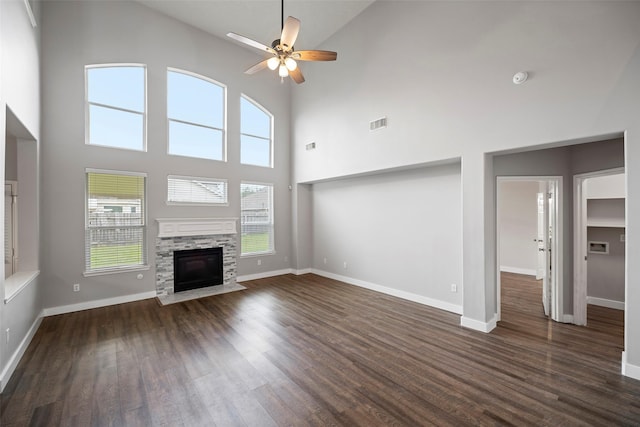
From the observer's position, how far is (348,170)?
222 inches

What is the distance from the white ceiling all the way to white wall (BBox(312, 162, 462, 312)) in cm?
342

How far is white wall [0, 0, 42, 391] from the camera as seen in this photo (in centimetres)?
250

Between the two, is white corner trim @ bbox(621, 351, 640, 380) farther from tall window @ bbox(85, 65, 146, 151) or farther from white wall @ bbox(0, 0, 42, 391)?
tall window @ bbox(85, 65, 146, 151)

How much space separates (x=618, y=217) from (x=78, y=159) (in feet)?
29.7

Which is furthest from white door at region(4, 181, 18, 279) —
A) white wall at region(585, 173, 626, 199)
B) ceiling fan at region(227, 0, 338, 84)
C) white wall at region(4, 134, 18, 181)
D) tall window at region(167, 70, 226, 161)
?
white wall at region(585, 173, 626, 199)

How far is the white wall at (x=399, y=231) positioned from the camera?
4430 mm

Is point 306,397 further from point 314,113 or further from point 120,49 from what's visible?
point 120,49

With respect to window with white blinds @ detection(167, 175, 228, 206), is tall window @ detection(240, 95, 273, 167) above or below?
above

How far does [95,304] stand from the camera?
461 cm

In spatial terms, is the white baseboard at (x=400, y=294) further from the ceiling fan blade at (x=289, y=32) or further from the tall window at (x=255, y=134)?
the ceiling fan blade at (x=289, y=32)

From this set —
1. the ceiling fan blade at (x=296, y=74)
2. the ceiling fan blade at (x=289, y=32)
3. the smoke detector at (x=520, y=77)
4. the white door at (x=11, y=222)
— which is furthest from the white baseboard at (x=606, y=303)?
the white door at (x=11, y=222)

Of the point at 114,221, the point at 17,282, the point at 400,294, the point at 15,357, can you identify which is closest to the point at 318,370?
the point at 400,294

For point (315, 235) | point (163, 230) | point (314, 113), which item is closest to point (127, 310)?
point (163, 230)

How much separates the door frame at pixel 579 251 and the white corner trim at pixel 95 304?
708 centimetres
